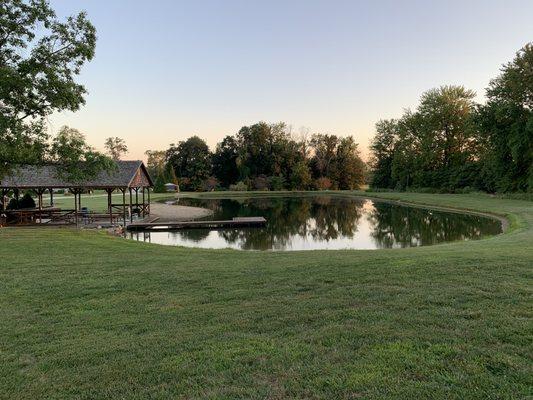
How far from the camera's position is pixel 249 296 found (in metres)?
5.62

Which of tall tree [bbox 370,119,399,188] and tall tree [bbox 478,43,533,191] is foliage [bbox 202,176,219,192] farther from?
tall tree [bbox 478,43,533,191]

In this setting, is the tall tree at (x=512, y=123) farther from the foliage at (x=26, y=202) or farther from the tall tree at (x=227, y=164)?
the tall tree at (x=227, y=164)

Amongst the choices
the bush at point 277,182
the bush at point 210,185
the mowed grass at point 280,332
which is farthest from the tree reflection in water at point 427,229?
the bush at point 210,185

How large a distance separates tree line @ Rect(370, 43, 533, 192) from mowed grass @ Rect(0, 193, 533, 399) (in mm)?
32961

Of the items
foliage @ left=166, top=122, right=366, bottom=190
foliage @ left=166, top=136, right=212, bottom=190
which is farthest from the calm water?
foliage @ left=166, top=136, right=212, bottom=190

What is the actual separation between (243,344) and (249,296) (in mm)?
1791

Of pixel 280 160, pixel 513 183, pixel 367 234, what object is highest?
pixel 280 160

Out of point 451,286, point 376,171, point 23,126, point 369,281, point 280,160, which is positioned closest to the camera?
point 451,286

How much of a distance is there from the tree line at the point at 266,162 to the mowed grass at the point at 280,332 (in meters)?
62.4

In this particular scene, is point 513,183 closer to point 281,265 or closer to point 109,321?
point 281,265

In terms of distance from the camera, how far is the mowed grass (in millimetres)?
3012

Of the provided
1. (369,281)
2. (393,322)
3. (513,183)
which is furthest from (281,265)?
(513,183)

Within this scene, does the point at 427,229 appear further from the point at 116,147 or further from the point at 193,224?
the point at 116,147

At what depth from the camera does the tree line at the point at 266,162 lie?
70.6 meters
